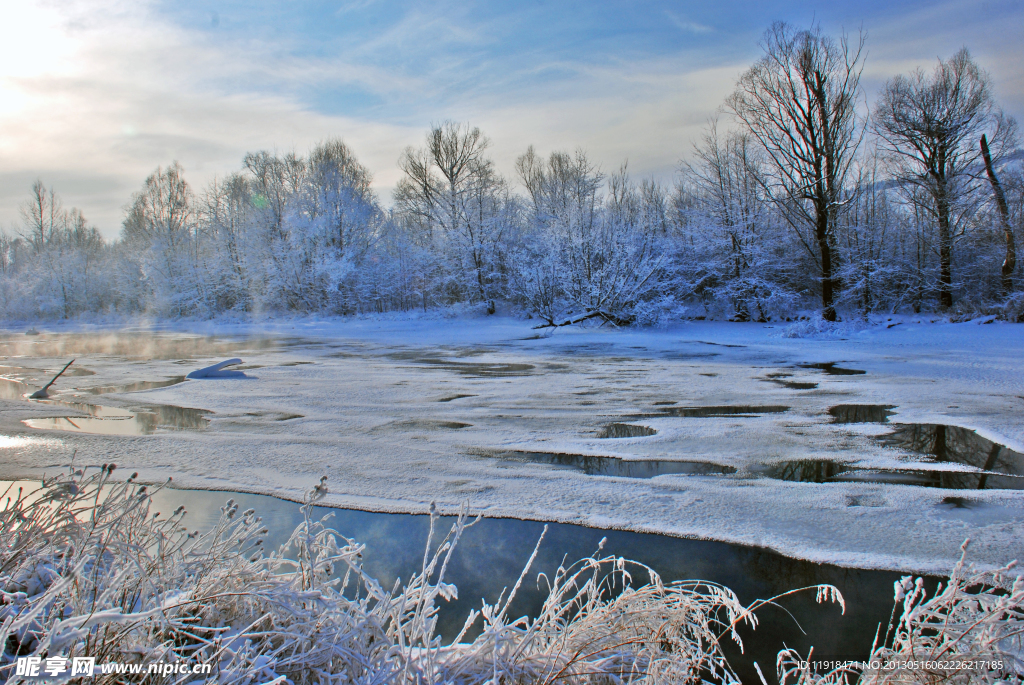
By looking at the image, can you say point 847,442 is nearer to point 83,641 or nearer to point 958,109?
point 83,641

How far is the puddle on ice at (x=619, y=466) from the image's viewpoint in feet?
15.5

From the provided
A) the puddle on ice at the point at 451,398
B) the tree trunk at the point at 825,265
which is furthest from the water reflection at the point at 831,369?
the tree trunk at the point at 825,265

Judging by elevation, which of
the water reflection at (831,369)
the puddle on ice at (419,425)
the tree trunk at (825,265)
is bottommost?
the water reflection at (831,369)

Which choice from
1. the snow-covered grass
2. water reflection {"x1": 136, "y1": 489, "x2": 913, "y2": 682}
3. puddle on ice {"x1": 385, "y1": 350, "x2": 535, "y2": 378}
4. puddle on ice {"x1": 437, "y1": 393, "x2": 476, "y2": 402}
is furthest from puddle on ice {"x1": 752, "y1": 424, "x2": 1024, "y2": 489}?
puddle on ice {"x1": 385, "y1": 350, "x2": 535, "y2": 378}

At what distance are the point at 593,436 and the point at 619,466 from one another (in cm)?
101

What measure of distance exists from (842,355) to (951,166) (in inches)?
514

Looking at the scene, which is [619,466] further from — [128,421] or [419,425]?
[128,421]

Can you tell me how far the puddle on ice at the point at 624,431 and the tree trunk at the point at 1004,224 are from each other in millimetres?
19179

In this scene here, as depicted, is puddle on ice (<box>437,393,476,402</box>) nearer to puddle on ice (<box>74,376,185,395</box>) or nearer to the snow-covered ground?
the snow-covered ground

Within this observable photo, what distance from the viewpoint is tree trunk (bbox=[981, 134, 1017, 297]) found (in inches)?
731

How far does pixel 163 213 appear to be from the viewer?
40875 mm

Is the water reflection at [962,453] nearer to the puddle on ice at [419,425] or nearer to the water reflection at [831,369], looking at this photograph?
the water reflection at [831,369]

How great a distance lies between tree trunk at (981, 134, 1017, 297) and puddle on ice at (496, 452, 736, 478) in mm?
19937

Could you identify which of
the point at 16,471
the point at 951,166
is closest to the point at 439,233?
the point at 951,166
